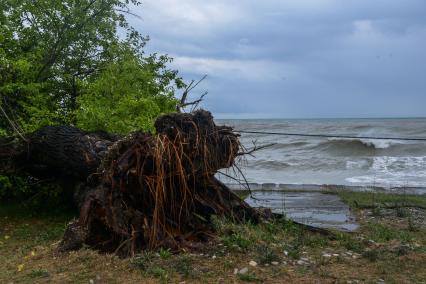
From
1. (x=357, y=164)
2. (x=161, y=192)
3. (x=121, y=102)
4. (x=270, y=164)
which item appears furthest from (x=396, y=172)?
(x=161, y=192)

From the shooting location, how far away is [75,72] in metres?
11.2

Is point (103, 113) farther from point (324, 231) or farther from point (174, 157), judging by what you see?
point (324, 231)

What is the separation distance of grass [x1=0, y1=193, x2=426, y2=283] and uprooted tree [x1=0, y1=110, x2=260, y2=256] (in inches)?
12.1

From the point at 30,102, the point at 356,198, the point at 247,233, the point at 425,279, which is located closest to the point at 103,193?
the point at 247,233

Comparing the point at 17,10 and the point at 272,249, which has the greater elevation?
the point at 17,10

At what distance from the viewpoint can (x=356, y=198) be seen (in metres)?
11.9

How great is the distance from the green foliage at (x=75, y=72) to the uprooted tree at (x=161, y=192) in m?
1.90

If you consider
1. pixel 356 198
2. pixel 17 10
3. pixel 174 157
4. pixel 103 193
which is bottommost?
pixel 356 198

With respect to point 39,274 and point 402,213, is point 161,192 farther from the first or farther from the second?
point 402,213

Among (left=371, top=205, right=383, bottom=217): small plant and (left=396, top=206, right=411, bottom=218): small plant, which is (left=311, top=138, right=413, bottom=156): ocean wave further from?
(left=396, top=206, right=411, bottom=218): small plant

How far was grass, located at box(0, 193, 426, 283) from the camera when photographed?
5246 millimetres

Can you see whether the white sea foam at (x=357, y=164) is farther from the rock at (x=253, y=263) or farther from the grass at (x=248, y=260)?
the rock at (x=253, y=263)

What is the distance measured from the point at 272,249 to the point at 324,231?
150 centimetres

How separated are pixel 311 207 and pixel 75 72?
5.76m
